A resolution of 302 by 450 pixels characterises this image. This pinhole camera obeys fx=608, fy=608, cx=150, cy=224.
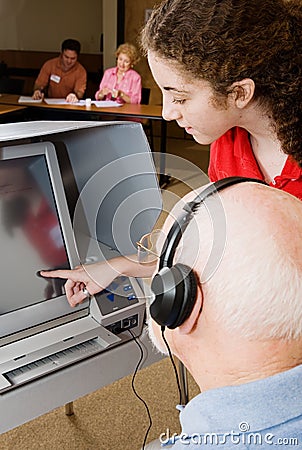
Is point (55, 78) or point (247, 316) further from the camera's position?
point (55, 78)

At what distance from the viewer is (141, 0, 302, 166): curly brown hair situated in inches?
40.9

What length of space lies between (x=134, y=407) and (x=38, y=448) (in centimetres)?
40

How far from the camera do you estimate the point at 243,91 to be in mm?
1099

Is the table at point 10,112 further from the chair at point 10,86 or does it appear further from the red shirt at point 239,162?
the red shirt at point 239,162

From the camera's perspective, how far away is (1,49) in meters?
7.21

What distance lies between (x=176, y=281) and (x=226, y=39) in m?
0.56

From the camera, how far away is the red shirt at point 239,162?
1231 mm

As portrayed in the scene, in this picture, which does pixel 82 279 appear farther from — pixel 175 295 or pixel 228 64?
pixel 175 295

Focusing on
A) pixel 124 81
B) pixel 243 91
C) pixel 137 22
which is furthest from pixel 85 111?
pixel 243 91

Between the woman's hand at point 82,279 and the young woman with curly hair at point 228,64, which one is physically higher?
the young woman with curly hair at point 228,64

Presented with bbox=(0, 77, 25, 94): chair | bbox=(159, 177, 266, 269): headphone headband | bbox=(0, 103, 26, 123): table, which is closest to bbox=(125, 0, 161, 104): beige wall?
bbox=(0, 77, 25, 94): chair

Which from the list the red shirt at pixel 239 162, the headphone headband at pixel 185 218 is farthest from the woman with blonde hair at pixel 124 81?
the headphone headband at pixel 185 218

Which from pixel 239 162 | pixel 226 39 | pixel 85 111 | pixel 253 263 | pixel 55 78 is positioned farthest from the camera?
pixel 55 78

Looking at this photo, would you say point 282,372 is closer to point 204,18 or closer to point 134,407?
point 204,18
